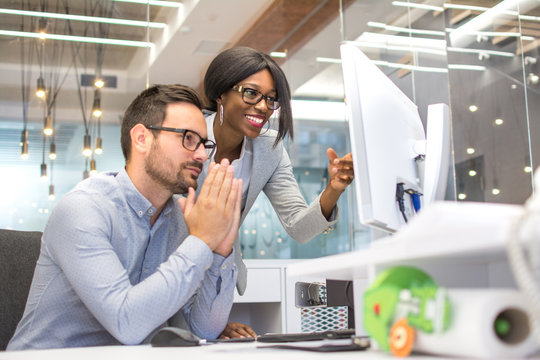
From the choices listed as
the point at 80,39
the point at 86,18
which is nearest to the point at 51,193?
the point at 80,39

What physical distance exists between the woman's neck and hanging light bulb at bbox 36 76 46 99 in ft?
8.12

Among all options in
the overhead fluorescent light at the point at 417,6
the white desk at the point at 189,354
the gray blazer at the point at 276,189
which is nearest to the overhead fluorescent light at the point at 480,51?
the overhead fluorescent light at the point at 417,6

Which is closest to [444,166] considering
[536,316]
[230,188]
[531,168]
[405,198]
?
[405,198]

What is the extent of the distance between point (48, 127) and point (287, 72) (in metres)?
2.05

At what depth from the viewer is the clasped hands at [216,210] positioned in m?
1.18

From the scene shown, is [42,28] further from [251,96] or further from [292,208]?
[292,208]

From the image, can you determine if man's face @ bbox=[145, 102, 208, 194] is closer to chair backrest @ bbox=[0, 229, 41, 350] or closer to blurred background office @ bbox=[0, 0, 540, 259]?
chair backrest @ bbox=[0, 229, 41, 350]

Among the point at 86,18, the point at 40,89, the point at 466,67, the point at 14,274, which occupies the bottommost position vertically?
the point at 14,274

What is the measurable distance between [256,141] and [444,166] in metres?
0.83

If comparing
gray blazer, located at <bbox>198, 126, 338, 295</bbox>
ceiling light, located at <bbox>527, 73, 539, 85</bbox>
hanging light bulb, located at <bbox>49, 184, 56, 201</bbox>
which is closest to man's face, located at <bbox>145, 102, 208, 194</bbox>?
gray blazer, located at <bbox>198, 126, 338, 295</bbox>

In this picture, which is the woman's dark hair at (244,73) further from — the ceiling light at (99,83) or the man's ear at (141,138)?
the ceiling light at (99,83)

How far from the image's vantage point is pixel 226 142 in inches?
75.2

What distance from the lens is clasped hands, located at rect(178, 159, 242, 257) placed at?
46.5 inches

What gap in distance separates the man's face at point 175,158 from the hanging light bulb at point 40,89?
2855mm
